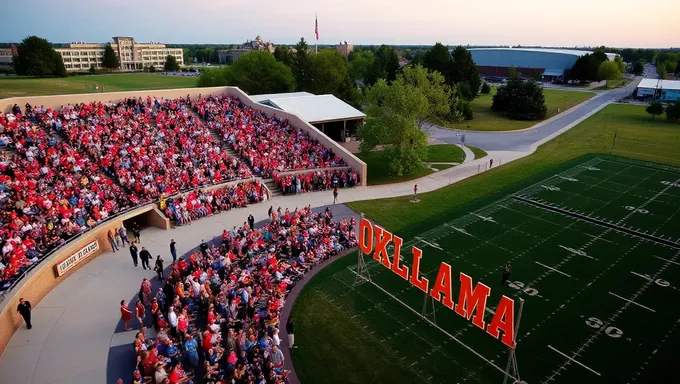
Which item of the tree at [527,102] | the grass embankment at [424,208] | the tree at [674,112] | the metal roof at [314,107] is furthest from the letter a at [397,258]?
the tree at [674,112]

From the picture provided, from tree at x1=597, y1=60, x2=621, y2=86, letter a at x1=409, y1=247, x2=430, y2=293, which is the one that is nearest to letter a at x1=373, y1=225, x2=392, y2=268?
letter a at x1=409, y1=247, x2=430, y2=293

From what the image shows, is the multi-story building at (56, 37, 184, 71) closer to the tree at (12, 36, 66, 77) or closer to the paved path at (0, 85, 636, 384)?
the tree at (12, 36, 66, 77)

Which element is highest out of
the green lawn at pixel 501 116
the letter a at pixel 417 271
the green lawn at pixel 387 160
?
the green lawn at pixel 501 116

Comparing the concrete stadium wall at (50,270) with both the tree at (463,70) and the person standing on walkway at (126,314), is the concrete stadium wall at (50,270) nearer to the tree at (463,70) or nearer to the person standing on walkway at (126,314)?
the person standing on walkway at (126,314)

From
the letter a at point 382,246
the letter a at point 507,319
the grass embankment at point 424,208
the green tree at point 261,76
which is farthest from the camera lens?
the green tree at point 261,76

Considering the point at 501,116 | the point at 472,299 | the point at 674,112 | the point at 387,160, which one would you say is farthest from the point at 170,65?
the point at 472,299

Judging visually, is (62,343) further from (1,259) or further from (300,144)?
(300,144)
